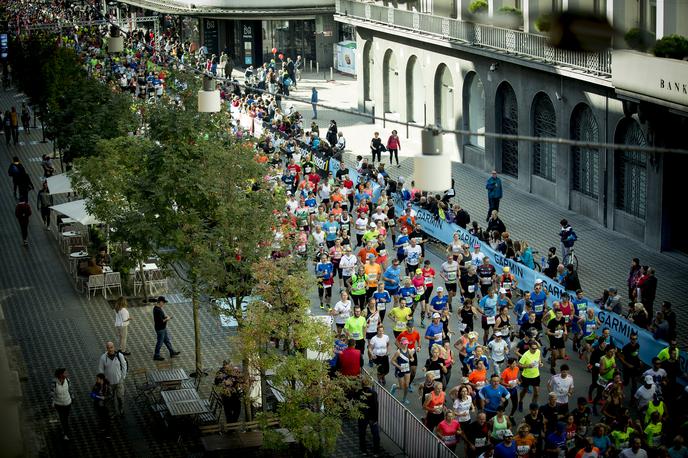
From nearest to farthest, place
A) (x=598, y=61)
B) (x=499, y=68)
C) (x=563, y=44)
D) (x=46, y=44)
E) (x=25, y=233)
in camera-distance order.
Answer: (x=563, y=44) → (x=598, y=61) → (x=25, y=233) → (x=499, y=68) → (x=46, y=44)

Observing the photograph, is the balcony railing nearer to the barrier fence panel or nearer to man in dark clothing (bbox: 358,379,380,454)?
the barrier fence panel

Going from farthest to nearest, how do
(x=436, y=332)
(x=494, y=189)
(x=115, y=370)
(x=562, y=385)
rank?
(x=494, y=189) < (x=436, y=332) < (x=115, y=370) < (x=562, y=385)

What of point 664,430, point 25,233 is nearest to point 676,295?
point 664,430

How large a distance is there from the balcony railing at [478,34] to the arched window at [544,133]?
178cm

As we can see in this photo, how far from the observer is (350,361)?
20703 millimetres

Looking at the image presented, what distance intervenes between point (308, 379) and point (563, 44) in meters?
13.6

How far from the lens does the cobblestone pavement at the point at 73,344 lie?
68.8 feet

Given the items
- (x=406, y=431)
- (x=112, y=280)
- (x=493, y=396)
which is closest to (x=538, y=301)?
(x=493, y=396)

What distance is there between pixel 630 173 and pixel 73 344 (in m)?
16.7

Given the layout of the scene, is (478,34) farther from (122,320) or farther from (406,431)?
(406,431)

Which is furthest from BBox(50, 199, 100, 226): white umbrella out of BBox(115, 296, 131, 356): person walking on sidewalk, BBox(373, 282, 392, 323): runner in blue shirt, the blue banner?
BBox(373, 282, 392, 323): runner in blue shirt

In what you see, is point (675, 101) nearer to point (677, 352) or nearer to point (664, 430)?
point (677, 352)

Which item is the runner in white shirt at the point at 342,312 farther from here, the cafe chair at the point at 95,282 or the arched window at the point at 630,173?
the arched window at the point at 630,173

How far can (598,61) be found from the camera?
3434 cm
